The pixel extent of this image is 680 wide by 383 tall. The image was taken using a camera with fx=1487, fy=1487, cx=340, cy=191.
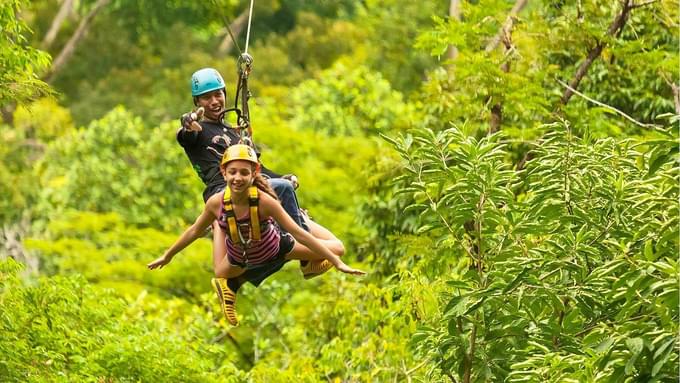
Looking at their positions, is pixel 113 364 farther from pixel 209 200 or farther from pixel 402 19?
pixel 402 19

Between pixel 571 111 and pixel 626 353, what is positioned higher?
pixel 571 111

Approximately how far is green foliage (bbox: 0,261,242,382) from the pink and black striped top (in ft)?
9.23

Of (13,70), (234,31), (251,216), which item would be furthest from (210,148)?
(234,31)

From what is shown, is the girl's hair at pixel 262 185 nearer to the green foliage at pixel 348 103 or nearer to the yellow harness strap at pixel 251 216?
the yellow harness strap at pixel 251 216

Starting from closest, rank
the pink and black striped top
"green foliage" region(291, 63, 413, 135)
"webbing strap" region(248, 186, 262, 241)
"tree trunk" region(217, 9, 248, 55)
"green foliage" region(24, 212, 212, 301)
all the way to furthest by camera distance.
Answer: "webbing strap" region(248, 186, 262, 241)
the pink and black striped top
"green foliage" region(24, 212, 212, 301)
"green foliage" region(291, 63, 413, 135)
"tree trunk" region(217, 9, 248, 55)

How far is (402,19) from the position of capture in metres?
33.3

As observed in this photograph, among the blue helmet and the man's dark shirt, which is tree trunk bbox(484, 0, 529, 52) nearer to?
the man's dark shirt

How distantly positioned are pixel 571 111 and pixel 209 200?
5859 mm

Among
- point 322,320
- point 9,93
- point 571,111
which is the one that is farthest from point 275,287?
point 9,93

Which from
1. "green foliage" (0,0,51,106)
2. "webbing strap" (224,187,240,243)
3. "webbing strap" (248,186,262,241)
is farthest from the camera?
"green foliage" (0,0,51,106)

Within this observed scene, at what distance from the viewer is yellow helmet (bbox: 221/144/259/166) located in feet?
23.1

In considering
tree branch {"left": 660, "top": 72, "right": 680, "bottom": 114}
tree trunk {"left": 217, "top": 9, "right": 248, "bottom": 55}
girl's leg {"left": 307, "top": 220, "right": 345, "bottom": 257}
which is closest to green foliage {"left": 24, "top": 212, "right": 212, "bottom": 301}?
tree branch {"left": 660, "top": 72, "right": 680, "bottom": 114}

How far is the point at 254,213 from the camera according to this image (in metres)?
7.30

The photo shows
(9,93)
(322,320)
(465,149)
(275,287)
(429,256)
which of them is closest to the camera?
(465,149)
